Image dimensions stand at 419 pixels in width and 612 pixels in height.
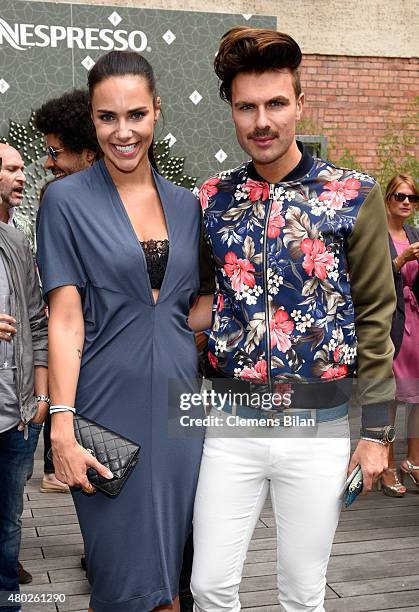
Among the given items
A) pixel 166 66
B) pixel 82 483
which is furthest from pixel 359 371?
pixel 166 66

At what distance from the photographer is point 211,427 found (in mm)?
2455

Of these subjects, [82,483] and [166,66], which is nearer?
[82,483]

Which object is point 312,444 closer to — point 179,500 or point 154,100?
point 179,500

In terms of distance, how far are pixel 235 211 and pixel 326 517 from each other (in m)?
0.97

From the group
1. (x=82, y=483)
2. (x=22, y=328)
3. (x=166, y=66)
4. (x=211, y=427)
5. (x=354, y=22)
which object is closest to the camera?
(x=82, y=483)

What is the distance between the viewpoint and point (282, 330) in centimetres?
232

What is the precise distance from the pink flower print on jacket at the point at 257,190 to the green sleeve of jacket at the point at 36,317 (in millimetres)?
1023

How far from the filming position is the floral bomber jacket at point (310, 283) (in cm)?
230

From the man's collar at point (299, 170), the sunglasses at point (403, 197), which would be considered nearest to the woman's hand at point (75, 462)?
the man's collar at point (299, 170)

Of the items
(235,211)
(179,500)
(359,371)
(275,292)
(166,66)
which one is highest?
(166,66)

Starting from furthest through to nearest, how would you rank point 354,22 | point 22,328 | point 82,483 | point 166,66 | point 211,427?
point 354,22 → point 166,66 → point 22,328 → point 211,427 → point 82,483

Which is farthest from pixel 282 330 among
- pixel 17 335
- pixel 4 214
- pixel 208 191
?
pixel 4 214

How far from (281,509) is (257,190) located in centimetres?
98

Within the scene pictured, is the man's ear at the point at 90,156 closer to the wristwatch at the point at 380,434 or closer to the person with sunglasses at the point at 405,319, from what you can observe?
the person with sunglasses at the point at 405,319
